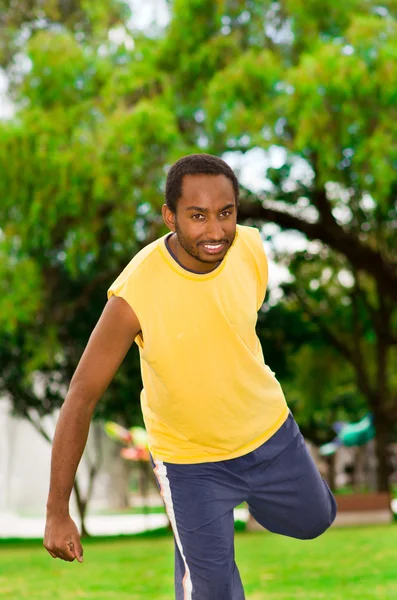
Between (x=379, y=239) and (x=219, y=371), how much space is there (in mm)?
17251

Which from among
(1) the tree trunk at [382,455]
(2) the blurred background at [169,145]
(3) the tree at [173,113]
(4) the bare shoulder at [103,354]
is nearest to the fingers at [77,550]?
(4) the bare shoulder at [103,354]

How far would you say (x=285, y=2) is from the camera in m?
14.4

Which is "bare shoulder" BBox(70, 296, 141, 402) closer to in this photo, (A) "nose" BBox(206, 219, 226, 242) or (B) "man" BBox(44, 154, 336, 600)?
(B) "man" BBox(44, 154, 336, 600)

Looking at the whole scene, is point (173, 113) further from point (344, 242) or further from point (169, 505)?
point (169, 505)

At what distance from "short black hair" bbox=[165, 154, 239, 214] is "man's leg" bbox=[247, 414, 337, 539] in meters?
0.96

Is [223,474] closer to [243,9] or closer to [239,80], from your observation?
[239,80]

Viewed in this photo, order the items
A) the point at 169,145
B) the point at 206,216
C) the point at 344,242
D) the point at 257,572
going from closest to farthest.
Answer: the point at 206,216
the point at 257,572
the point at 169,145
the point at 344,242

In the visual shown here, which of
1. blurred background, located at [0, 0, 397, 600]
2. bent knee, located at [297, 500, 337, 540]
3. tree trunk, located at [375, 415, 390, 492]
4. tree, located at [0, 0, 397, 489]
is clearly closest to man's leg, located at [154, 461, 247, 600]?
bent knee, located at [297, 500, 337, 540]

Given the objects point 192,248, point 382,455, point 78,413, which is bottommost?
point 382,455

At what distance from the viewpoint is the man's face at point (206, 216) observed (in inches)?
128

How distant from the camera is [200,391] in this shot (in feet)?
11.3

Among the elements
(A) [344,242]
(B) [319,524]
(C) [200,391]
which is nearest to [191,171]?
(C) [200,391]

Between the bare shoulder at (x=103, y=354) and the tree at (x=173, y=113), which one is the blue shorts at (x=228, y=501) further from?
the tree at (x=173, y=113)

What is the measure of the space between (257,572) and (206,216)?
21.3 feet
